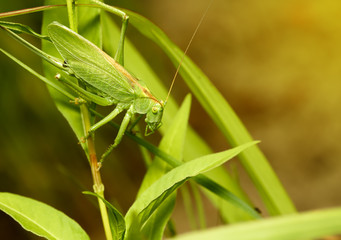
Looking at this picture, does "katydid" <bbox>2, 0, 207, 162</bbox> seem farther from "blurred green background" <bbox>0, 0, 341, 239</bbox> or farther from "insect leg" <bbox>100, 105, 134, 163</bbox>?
"blurred green background" <bbox>0, 0, 341, 239</bbox>

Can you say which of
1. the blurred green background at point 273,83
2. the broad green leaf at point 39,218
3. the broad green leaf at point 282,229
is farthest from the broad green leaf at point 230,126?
the blurred green background at point 273,83

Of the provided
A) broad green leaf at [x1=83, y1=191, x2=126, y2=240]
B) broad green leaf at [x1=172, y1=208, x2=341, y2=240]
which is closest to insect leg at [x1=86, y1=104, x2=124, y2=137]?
broad green leaf at [x1=83, y1=191, x2=126, y2=240]

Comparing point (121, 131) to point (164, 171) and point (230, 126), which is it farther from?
point (230, 126)

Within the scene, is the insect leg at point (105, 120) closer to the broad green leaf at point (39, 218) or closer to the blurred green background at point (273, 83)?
the broad green leaf at point (39, 218)

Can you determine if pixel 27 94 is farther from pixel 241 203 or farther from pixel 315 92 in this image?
pixel 315 92

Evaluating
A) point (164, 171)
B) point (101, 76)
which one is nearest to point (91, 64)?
point (101, 76)

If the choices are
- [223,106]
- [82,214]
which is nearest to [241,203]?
[223,106]
